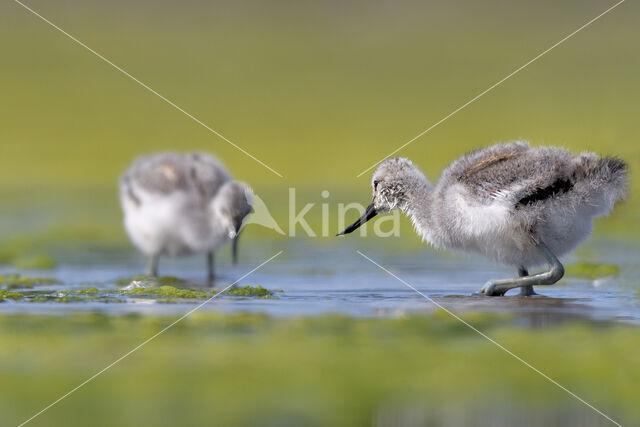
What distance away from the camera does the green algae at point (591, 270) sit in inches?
332

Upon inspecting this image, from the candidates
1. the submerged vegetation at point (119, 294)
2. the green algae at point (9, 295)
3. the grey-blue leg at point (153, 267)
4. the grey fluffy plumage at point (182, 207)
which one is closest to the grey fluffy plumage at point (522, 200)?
the submerged vegetation at point (119, 294)

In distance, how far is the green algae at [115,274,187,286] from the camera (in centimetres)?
Answer: 834

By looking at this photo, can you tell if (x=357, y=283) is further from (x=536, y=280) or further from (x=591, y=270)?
(x=591, y=270)

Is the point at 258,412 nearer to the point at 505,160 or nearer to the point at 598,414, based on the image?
the point at 598,414

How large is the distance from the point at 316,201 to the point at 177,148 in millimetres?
3868

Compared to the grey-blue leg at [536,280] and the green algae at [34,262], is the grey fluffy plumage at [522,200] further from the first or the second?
the green algae at [34,262]

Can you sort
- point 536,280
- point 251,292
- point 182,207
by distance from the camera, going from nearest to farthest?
point 536,280 → point 251,292 → point 182,207

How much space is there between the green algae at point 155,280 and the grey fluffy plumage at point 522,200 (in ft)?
7.58

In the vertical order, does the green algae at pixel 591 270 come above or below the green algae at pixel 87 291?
above

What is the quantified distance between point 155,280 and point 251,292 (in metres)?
1.24

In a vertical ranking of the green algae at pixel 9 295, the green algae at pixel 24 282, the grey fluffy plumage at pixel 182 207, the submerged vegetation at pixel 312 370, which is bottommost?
the submerged vegetation at pixel 312 370

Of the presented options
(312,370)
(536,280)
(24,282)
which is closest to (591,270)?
(536,280)

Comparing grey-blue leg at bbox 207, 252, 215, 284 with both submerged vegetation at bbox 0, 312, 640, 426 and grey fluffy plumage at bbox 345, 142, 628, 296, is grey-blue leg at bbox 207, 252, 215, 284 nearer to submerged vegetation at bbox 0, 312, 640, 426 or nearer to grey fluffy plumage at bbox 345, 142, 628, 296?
grey fluffy plumage at bbox 345, 142, 628, 296

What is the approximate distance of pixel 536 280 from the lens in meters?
7.12
